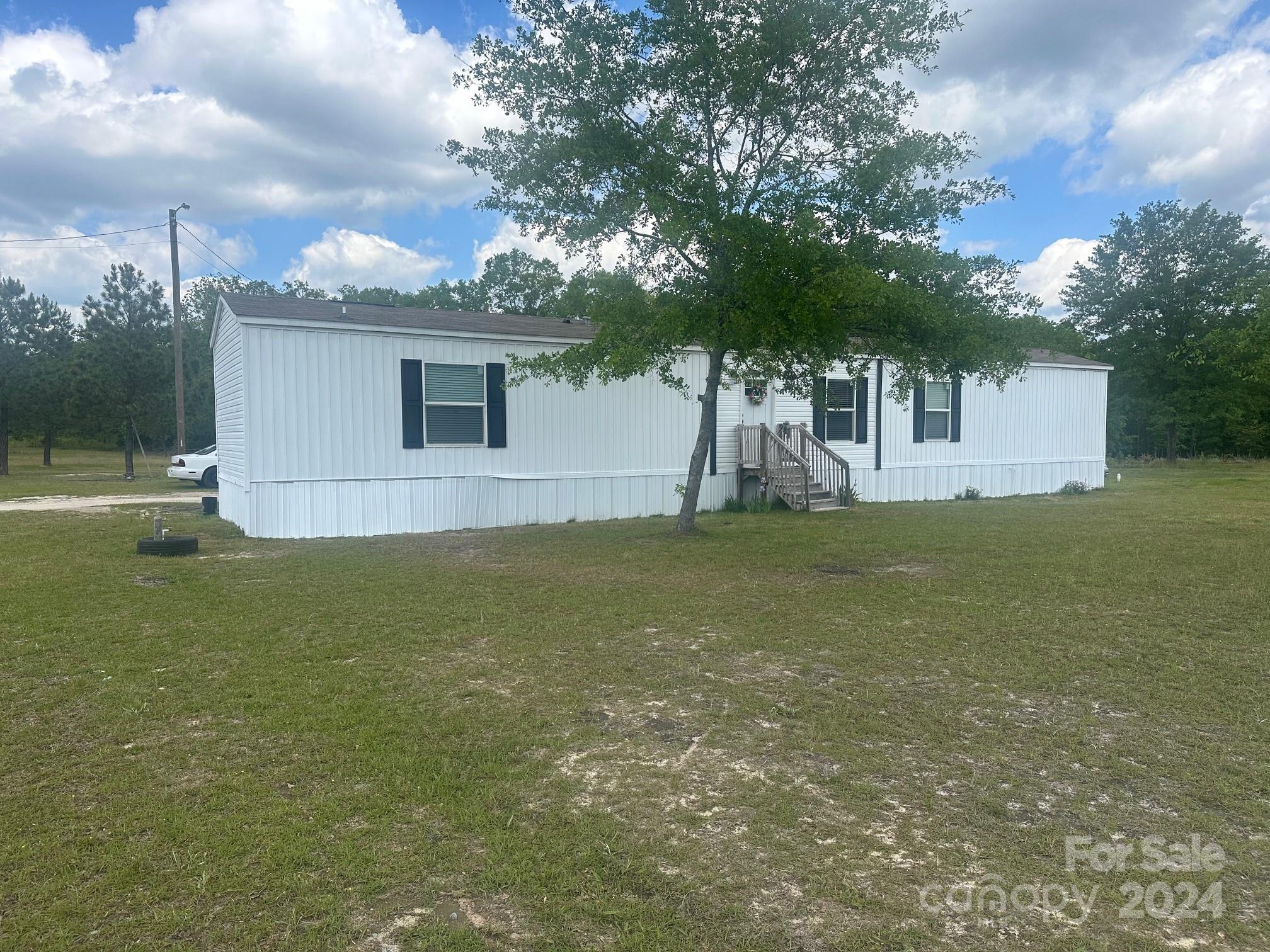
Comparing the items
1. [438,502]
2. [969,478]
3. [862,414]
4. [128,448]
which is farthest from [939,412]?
[128,448]

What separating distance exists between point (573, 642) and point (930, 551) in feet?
18.0

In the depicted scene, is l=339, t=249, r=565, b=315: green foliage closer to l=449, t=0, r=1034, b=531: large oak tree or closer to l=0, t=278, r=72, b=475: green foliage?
l=0, t=278, r=72, b=475: green foliage

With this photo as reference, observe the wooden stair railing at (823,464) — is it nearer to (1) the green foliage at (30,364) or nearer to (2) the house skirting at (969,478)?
(2) the house skirting at (969,478)

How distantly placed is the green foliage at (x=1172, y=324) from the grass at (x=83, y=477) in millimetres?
36636

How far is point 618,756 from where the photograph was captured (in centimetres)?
386

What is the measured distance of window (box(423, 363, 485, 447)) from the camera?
12.3 metres

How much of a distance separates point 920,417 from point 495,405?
889cm

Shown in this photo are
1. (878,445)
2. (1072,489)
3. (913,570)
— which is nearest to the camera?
(913,570)

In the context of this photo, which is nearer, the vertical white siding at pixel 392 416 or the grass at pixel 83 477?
the vertical white siding at pixel 392 416

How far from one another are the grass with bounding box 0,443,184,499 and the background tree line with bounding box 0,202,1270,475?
0.96 metres

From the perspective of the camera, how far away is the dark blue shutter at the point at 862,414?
16.2 meters

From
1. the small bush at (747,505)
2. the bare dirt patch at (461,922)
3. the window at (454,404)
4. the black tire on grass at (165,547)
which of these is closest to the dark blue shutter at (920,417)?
the small bush at (747,505)

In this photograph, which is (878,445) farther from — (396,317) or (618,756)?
(618,756)

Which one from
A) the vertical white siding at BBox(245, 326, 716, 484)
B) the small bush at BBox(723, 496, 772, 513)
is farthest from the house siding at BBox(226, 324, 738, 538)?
the small bush at BBox(723, 496, 772, 513)
